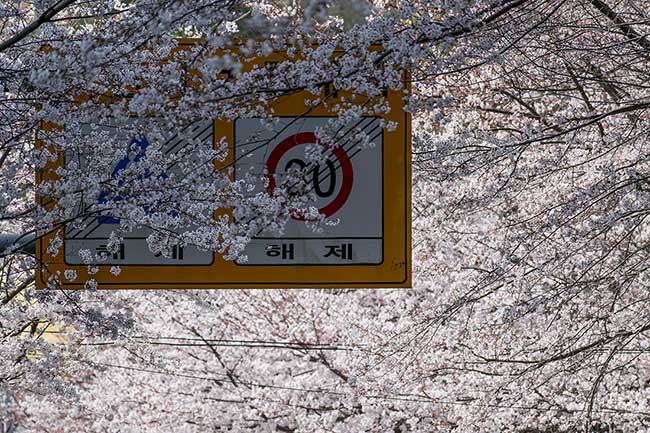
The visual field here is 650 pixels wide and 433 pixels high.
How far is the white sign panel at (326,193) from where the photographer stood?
19.6ft

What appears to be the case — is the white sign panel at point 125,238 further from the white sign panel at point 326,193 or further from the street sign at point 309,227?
the white sign panel at point 326,193

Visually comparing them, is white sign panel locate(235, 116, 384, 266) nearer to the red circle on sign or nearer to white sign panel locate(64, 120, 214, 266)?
the red circle on sign

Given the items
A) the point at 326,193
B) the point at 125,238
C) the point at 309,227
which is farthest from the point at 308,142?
the point at 125,238

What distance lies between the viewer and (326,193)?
6031mm

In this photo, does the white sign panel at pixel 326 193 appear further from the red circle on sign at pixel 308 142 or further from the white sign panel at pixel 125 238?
the white sign panel at pixel 125 238

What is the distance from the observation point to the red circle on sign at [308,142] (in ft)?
19.6

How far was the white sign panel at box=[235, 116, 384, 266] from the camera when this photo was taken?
598 centimetres

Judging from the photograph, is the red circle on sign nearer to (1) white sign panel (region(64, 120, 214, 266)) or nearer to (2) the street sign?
(2) the street sign

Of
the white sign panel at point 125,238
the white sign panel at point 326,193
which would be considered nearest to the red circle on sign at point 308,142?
the white sign panel at point 326,193

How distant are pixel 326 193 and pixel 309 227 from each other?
0.22m

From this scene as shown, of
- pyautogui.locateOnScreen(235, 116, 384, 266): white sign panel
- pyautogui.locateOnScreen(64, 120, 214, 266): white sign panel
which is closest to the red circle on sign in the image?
pyautogui.locateOnScreen(235, 116, 384, 266): white sign panel

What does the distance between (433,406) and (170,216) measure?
8.70 meters

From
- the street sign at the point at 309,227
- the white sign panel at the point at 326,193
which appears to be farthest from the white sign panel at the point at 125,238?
the white sign panel at the point at 326,193

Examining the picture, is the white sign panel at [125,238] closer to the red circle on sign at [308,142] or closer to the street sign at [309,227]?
the street sign at [309,227]
